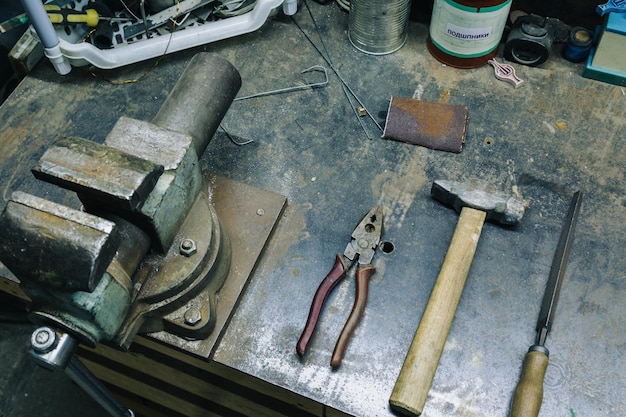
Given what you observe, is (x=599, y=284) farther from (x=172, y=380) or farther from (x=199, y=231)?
(x=172, y=380)

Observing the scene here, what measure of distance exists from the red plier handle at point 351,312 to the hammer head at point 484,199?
199mm

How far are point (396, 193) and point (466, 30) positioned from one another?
0.38 metres

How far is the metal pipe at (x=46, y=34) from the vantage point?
1.20 metres

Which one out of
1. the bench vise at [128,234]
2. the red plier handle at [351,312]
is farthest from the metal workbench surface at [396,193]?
the bench vise at [128,234]

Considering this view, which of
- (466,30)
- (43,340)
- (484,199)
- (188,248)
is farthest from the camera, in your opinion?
(466,30)

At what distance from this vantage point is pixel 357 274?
41.9 inches

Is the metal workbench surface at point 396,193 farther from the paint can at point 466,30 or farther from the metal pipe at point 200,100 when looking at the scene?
the metal pipe at point 200,100

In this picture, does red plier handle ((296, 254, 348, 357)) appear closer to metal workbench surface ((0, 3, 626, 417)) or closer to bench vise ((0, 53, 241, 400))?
metal workbench surface ((0, 3, 626, 417))

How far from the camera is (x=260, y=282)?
1.09 meters

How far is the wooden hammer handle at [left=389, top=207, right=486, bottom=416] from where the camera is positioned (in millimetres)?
949

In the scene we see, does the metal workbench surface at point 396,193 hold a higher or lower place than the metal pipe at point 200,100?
lower

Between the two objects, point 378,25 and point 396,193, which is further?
point 378,25

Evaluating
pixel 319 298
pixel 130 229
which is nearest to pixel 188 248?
pixel 130 229

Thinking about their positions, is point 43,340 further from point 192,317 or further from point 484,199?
point 484,199
